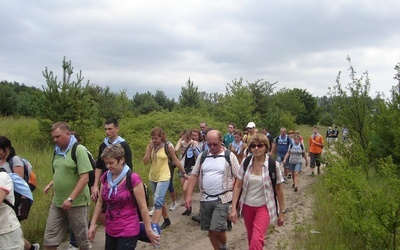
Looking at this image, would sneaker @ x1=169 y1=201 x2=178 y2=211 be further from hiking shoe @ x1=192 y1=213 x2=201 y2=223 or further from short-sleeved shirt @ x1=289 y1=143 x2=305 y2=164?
short-sleeved shirt @ x1=289 y1=143 x2=305 y2=164

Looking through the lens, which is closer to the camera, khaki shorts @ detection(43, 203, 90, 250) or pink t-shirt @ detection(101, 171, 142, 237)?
pink t-shirt @ detection(101, 171, 142, 237)

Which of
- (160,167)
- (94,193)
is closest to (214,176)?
(94,193)

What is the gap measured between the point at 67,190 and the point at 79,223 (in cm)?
46

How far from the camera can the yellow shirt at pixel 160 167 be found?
660 centimetres

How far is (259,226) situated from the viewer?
176 inches

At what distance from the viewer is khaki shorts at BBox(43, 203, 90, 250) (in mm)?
4621

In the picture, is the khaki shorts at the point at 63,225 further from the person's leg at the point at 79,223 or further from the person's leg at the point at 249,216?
the person's leg at the point at 249,216

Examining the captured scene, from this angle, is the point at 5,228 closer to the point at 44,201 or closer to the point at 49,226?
the point at 49,226

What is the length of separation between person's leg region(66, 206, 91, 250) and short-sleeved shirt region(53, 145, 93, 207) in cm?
9

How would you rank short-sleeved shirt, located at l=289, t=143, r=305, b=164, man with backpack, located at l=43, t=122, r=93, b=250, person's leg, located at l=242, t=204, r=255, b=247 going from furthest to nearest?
short-sleeved shirt, located at l=289, t=143, r=305, b=164 < person's leg, located at l=242, t=204, r=255, b=247 < man with backpack, located at l=43, t=122, r=93, b=250

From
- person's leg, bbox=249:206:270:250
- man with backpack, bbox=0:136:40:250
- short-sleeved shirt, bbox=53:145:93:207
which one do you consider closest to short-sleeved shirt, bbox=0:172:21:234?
man with backpack, bbox=0:136:40:250

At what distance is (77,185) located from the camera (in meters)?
4.44

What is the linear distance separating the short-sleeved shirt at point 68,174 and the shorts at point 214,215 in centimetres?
166

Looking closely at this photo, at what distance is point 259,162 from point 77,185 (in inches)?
91.2
